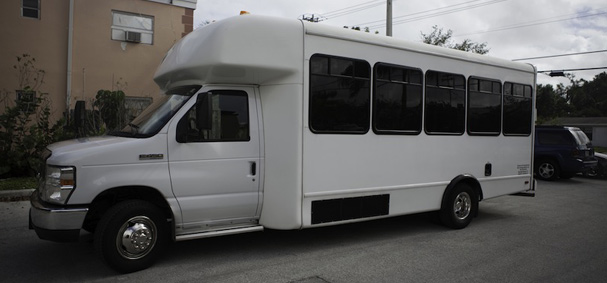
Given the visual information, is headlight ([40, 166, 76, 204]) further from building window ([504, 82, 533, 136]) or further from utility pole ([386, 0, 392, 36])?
utility pole ([386, 0, 392, 36])

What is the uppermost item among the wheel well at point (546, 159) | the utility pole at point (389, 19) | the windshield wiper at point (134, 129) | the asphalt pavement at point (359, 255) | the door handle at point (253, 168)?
the utility pole at point (389, 19)

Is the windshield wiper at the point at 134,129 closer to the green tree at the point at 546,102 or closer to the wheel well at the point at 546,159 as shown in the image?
the wheel well at the point at 546,159

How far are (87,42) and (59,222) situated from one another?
9.80 metres

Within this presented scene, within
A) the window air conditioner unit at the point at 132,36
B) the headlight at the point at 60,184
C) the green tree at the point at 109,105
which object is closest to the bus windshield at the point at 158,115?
the headlight at the point at 60,184

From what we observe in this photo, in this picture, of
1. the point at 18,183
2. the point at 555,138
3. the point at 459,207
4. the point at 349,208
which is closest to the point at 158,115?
the point at 349,208

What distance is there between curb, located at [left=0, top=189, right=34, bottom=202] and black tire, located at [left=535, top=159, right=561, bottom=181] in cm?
1527

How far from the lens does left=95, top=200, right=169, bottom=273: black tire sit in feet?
14.5

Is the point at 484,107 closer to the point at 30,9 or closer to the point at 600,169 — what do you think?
the point at 600,169

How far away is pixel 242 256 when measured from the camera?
5344 millimetres

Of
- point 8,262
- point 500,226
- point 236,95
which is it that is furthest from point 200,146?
point 500,226

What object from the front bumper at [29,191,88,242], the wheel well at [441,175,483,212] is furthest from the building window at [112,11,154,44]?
the wheel well at [441,175,483,212]

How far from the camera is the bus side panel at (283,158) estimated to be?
523 cm

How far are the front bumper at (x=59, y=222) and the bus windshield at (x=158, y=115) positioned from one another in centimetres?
102

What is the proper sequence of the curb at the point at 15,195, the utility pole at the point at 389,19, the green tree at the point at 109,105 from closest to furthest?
the curb at the point at 15,195
the green tree at the point at 109,105
the utility pole at the point at 389,19
